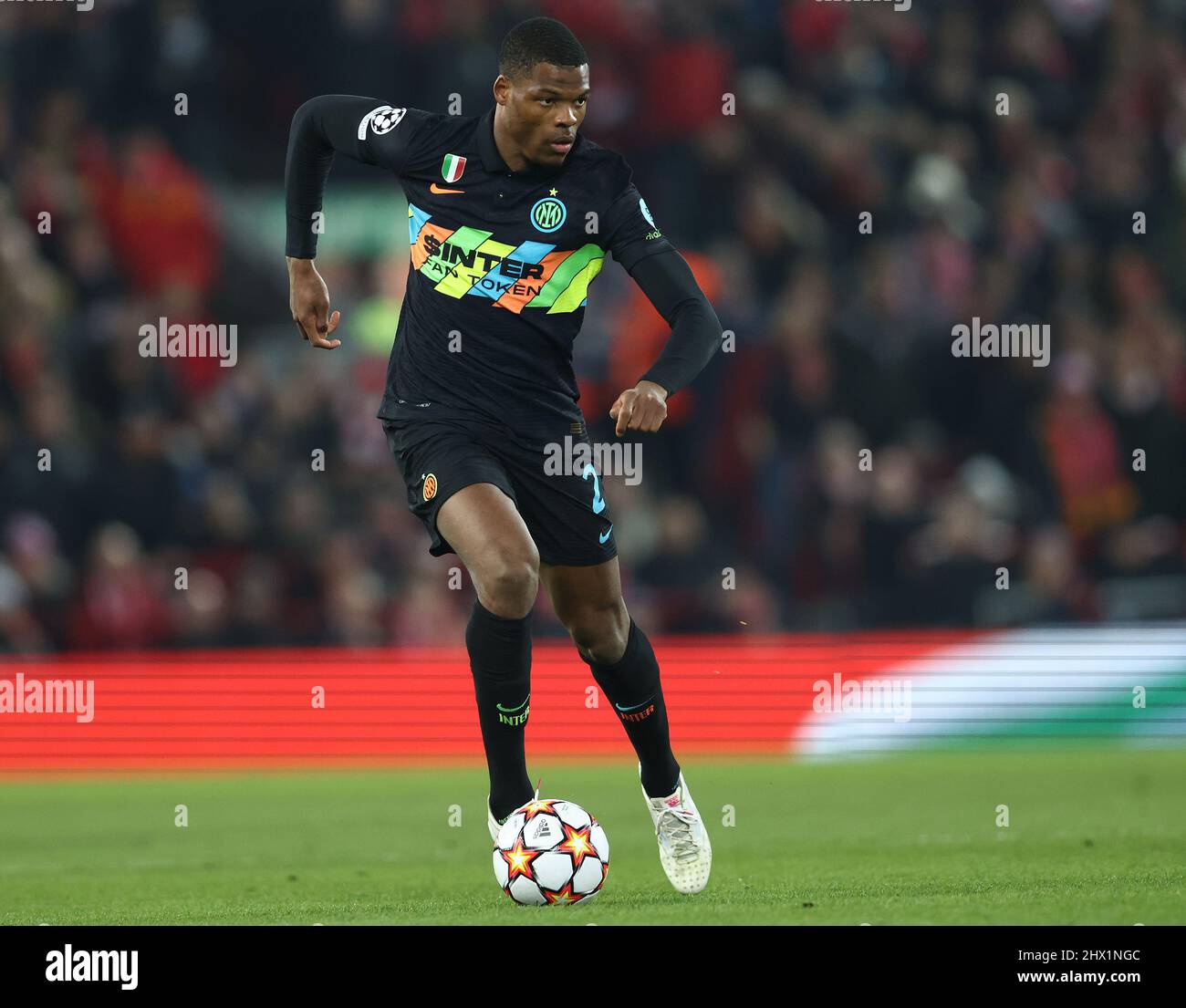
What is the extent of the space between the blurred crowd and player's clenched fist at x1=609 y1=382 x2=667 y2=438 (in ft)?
23.1

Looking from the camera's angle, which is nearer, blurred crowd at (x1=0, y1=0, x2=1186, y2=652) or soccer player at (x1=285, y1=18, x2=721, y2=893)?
soccer player at (x1=285, y1=18, x2=721, y2=893)

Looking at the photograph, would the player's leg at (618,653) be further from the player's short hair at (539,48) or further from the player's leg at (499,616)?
the player's short hair at (539,48)

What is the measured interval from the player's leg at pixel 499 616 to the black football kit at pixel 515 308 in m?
0.20

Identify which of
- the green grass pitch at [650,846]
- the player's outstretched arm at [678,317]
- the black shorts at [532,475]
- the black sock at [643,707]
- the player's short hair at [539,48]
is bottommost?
the green grass pitch at [650,846]

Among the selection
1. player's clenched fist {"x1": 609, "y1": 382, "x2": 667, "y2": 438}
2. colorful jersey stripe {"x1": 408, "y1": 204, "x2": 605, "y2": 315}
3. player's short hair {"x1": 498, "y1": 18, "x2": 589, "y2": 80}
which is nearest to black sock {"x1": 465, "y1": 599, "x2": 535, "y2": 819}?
player's clenched fist {"x1": 609, "y1": 382, "x2": 667, "y2": 438}

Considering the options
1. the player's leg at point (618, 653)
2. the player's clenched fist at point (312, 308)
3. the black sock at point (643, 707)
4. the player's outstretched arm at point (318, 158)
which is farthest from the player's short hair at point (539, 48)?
the black sock at point (643, 707)

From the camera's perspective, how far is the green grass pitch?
5562 millimetres

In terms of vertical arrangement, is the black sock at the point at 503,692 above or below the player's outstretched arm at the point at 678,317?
below

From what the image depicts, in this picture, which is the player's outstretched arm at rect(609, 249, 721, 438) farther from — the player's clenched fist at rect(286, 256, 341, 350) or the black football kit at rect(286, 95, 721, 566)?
the player's clenched fist at rect(286, 256, 341, 350)

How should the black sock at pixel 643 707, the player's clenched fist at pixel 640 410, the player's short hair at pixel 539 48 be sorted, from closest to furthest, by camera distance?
the player's clenched fist at pixel 640 410 < the player's short hair at pixel 539 48 < the black sock at pixel 643 707

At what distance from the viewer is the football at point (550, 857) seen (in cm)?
572

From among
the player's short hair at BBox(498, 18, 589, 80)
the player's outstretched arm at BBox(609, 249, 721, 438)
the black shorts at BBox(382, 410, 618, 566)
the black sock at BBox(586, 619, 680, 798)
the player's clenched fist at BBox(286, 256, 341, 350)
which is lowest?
the black sock at BBox(586, 619, 680, 798)

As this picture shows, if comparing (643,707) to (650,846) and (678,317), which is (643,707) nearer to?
(678,317)

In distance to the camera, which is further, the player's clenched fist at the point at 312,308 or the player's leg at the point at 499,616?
the player's clenched fist at the point at 312,308
